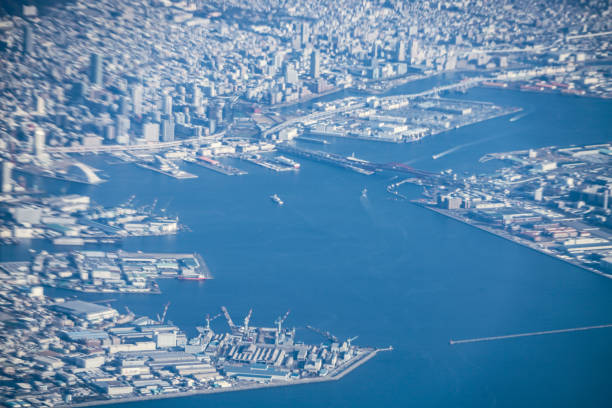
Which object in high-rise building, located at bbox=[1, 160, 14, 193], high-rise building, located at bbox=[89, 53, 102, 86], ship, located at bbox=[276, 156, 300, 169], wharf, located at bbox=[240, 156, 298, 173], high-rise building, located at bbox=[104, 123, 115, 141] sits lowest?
high-rise building, located at bbox=[1, 160, 14, 193]

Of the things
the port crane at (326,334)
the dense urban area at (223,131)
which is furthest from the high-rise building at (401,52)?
the port crane at (326,334)

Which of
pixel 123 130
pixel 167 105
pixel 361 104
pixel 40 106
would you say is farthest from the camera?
pixel 361 104

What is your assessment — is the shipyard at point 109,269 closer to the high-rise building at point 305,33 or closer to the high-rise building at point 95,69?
the high-rise building at point 95,69

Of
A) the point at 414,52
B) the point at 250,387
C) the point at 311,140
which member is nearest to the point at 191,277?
the point at 250,387

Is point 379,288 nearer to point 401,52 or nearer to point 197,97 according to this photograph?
point 197,97

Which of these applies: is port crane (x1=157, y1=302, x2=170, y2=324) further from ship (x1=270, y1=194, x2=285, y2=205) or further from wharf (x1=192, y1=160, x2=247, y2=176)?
wharf (x1=192, y1=160, x2=247, y2=176)

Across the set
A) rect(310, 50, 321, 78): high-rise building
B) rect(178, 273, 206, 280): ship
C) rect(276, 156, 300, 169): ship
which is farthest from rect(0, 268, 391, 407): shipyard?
rect(310, 50, 321, 78): high-rise building
